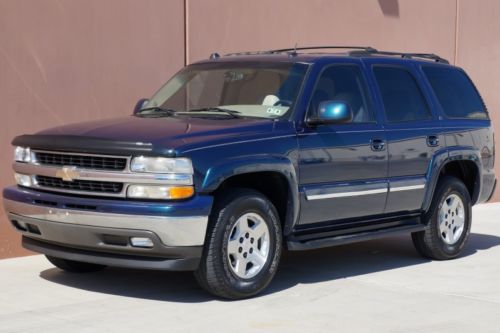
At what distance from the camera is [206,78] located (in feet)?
28.2

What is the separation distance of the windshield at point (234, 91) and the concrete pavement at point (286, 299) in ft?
4.60

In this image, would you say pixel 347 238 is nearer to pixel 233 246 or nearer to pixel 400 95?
pixel 233 246

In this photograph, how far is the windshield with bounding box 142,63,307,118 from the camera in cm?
792

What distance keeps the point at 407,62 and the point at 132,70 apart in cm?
275

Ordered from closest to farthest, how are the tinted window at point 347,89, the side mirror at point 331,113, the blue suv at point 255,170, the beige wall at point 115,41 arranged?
the blue suv at point 255,170 → the side mirror at point 331,113 → the tinted window at point 347,89 → the beige wall at point 115,41

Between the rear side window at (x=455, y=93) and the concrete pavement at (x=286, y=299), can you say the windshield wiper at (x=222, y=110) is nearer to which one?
the concrete pavement at (x=286, y=299)

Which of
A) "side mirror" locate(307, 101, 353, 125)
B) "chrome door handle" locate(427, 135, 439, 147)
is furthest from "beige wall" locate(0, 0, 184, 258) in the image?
"chrome door handle" locate(427, 135, 439, 147)

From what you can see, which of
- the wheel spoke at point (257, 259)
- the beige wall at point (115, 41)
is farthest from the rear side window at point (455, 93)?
the wheel spoke at point (257, 259)

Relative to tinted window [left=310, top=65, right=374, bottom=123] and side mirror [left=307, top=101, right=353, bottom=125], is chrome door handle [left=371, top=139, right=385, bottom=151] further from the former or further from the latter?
side mirror [left=307, top=101, right=353, bottom=125]

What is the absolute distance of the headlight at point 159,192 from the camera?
676cm

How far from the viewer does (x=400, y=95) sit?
8969 millimetres

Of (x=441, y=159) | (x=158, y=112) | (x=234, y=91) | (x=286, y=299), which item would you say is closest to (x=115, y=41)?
(x=158, y=112)

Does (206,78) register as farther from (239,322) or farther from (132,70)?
(239,322)

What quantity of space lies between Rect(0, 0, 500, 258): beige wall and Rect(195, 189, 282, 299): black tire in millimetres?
2818
